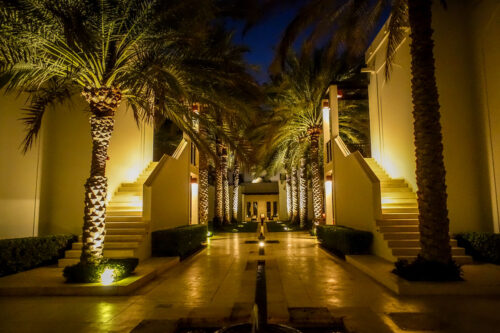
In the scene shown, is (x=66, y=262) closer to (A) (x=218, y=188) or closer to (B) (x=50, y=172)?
(B) (x=50, y=172)

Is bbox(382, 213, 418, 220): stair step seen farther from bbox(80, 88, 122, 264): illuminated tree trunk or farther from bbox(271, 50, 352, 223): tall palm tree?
bbox(80, 88, 122, 264): illuminated tree trunk

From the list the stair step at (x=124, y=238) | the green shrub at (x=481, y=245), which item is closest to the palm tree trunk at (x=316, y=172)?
the green shrub at (x=481, y=245)

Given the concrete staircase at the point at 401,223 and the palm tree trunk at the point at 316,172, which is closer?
the concrete staircase at the point at 401,223

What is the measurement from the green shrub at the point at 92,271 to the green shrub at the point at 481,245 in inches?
344

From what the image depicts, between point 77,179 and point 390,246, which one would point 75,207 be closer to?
point 77,179

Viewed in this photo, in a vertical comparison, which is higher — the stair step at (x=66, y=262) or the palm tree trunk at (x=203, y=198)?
→ the palm tree trunk at (x=203, y=198)

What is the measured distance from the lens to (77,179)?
37.8ft

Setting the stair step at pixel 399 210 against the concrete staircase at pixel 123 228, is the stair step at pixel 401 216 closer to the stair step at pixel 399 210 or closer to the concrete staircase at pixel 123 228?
the stair step at pixel 399 210

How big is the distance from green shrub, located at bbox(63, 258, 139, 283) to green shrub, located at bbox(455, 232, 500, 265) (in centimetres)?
873

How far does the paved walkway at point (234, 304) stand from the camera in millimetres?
5234

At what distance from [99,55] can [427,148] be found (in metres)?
7.40

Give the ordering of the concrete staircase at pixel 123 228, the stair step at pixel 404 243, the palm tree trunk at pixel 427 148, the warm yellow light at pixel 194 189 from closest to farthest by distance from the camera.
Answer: the palm tree trunk at pixel 427 148, the stair step at pixel 404 243, the concrete staircase at pixel 123 228, the warm yellow light at pixel 194 189

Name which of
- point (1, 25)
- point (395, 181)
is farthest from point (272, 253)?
point (1, 25)

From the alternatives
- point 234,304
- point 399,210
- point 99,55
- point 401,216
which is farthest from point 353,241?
point 99,55
